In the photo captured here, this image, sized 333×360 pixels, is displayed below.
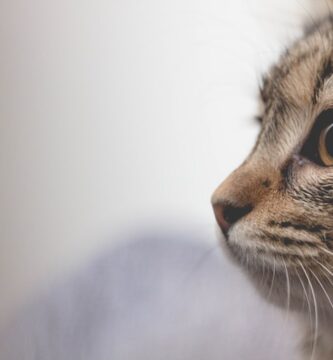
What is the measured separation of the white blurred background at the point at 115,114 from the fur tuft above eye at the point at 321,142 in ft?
0.33

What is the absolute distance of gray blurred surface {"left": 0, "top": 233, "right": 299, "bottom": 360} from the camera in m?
0.72

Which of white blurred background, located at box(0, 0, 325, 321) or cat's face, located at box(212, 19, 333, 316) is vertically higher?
white blurred background, located at box(0, 0, 325, 321)

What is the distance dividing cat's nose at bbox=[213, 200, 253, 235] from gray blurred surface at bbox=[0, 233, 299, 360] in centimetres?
4

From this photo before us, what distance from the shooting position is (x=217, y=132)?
80 cm

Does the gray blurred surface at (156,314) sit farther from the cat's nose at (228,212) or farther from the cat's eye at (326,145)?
the cat's eye at (326,145)

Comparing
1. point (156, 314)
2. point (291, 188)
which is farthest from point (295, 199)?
point (156, 314)

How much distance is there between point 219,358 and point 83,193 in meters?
0.32

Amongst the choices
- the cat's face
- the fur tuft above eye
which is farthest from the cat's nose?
the fur tuft above eye

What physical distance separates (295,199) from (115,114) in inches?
12.4

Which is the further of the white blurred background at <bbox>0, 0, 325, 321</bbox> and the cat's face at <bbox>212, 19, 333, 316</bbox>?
the white blurred background at <bbox>0, 0, 325, 321</bbox>

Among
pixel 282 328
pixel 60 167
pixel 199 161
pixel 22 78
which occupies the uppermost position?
pixel 22 78

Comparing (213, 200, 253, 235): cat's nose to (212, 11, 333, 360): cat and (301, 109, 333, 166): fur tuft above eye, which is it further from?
(301, 109, 333, 166): fur tuft above eye

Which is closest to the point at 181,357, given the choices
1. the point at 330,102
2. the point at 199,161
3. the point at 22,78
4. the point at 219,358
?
the point at 219,358

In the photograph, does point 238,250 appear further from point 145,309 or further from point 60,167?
point 60,167
